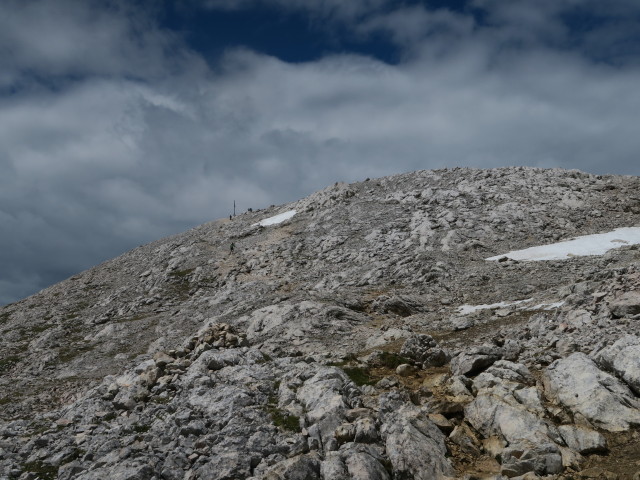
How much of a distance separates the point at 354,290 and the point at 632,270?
77.0 feet

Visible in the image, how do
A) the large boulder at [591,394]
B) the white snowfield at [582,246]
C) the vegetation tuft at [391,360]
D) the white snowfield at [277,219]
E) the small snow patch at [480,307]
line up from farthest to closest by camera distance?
the white snowfield at [277,219] < the white snowfield at [582,246] < the small snow patch at [480,307] < the vegetation tuft at [391,360] < the large boulder at [591,394]

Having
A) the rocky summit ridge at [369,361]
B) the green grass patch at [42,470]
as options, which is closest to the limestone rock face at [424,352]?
the rocky summit ridge at [369,361]

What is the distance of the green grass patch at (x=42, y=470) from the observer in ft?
59.1

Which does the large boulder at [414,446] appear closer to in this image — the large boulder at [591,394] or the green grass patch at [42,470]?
the large boulder at [591,394]

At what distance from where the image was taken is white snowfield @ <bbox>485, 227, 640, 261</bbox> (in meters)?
44.1

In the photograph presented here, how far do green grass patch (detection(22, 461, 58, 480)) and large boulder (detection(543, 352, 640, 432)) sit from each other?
19002 millimetres

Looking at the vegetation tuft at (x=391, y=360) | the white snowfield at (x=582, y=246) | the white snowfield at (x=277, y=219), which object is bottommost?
the vegetation tuft at (x=391, y=360)

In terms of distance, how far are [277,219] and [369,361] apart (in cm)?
5520

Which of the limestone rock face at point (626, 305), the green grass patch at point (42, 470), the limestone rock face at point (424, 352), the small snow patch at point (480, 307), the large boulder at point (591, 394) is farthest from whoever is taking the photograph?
the small snow patch at point (480, 307)

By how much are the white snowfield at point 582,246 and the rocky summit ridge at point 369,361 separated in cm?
161

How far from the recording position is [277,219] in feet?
254

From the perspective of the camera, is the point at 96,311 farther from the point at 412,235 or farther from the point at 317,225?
the point at 412,235

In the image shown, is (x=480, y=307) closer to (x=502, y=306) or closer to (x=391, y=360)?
(x=502, y=306)

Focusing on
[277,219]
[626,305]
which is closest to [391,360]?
[626,305]
